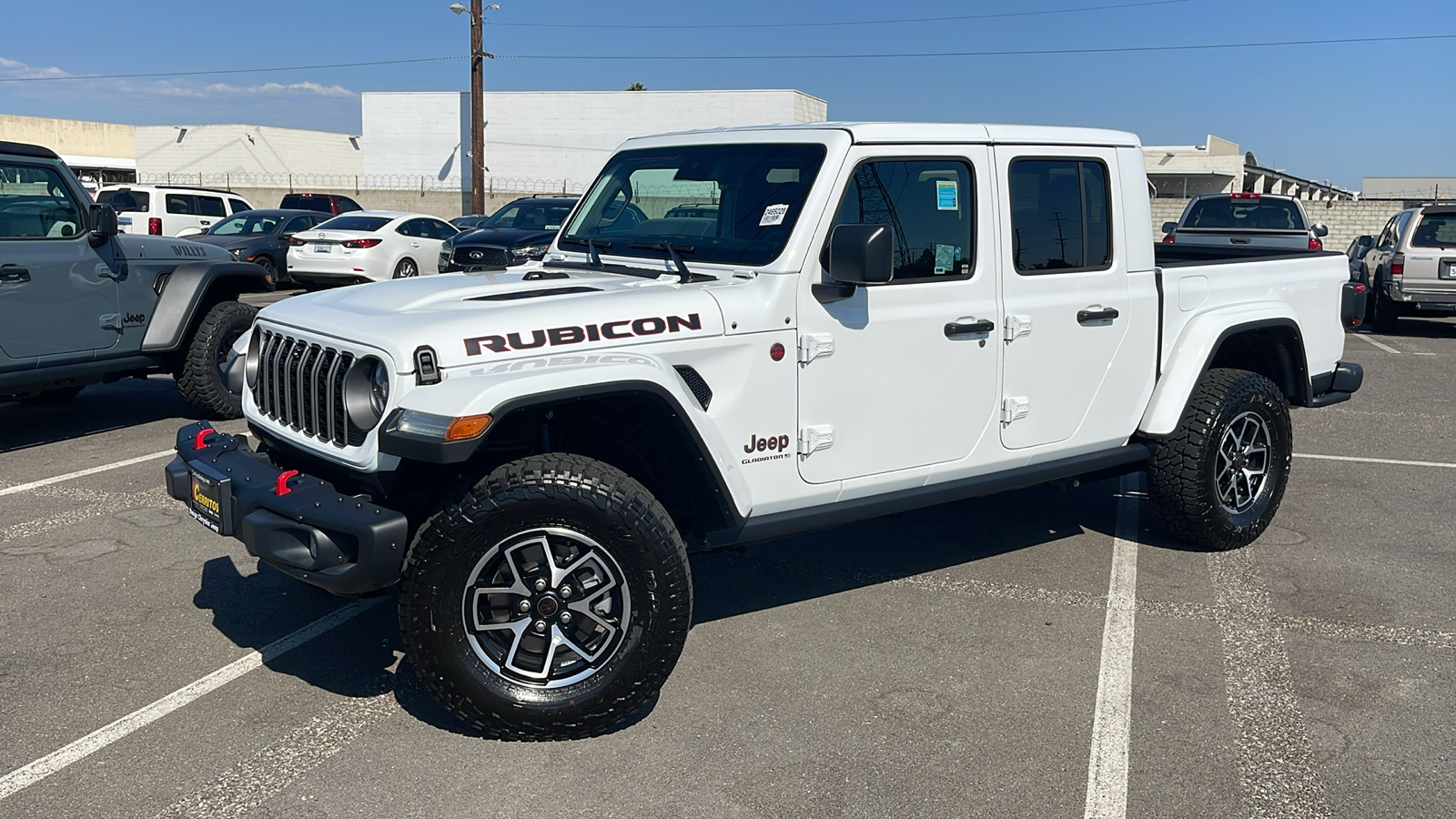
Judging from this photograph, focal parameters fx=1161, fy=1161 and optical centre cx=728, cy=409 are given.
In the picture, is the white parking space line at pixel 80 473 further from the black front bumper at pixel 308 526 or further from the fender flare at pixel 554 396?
the fender flare at pixel 554 396

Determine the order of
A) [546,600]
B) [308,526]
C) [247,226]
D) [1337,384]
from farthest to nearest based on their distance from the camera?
[247,226] < [1337,384] < [546,600] < [308,526]

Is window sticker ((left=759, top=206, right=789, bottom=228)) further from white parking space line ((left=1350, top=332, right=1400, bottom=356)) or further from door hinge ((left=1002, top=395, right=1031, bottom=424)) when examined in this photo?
white parking space line ((left=1350, top=332, right=1400, bottom=356))

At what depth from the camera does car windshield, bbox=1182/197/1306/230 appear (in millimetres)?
15594

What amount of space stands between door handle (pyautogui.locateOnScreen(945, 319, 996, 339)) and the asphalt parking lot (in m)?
1.22

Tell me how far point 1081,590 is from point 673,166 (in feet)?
8.69

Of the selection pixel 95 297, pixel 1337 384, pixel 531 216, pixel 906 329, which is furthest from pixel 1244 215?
pixel 95 297

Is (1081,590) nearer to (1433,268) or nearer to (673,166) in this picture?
(673,166)

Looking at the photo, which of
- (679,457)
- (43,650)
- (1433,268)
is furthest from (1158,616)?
(1433,268)

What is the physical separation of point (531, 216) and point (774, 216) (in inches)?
684

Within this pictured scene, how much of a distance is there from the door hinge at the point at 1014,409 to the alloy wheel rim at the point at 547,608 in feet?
6.35

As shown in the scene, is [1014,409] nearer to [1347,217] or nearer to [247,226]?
[247,226]

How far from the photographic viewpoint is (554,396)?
360 cm

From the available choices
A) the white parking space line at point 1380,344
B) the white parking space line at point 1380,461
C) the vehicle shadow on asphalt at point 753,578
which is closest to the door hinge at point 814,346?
the vehicle shadow on asphalt at point 753,578

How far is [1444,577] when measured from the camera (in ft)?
18.1
